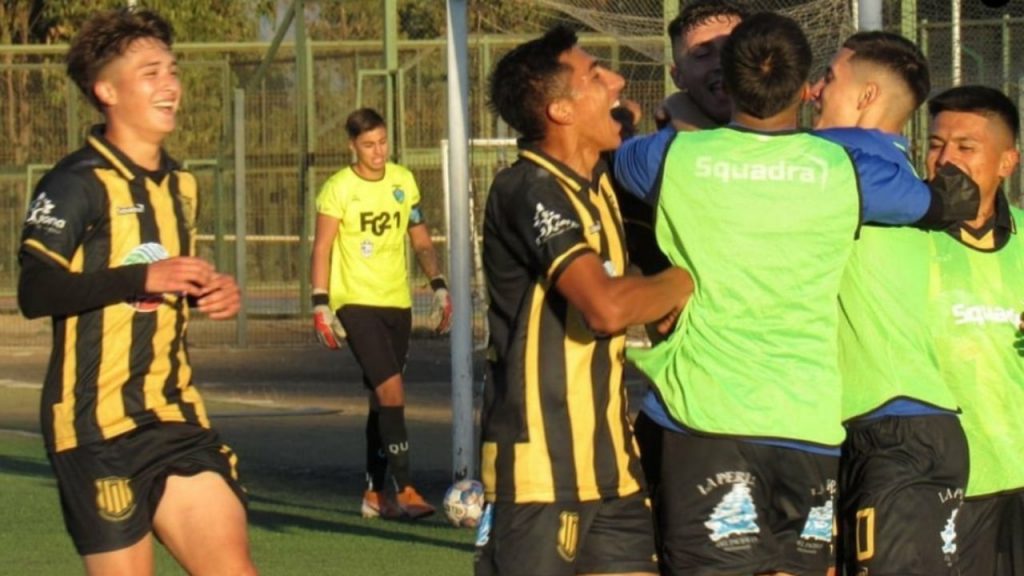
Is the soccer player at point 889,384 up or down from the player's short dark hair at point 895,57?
down

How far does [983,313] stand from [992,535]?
0.77 m

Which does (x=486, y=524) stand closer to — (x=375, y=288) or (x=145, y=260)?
(x=145, y=260)

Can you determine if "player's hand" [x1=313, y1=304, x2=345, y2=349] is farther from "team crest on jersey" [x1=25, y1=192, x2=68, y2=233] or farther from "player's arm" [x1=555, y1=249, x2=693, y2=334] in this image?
"player's arm" [x1=555, y1=249, x2=693, y2=334]

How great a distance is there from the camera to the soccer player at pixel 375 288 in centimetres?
1143

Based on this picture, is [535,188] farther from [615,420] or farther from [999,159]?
[999,159]

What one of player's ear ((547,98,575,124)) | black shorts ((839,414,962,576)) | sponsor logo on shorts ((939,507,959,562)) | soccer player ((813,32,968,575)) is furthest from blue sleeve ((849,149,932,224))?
sponsor logo on shorts ((939,507,959,562))

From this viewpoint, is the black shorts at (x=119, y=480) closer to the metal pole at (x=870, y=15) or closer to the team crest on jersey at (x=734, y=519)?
the team crest on jersey at (x=734, y=519)

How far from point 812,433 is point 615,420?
0.56 meters

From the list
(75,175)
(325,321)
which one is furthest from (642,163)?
(325,321)

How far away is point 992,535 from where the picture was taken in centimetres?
664

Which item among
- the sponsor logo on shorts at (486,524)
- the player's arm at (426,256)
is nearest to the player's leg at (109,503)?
the sponsor logo on shorts at (486,524)

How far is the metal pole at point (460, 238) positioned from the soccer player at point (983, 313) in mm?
4365

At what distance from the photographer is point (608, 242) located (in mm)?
5625

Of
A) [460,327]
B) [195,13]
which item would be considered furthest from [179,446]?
[195,13]
